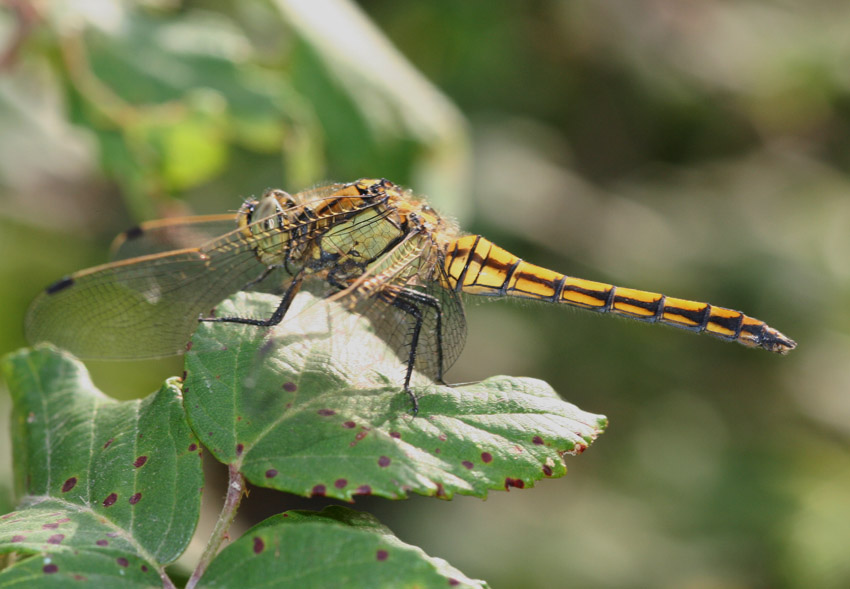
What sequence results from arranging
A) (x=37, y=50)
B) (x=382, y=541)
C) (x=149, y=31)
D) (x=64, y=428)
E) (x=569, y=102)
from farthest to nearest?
(x=569, y=102), (x=149, y=31), (x=37, y=50), (x=64, y=428), (x=382, y=541)

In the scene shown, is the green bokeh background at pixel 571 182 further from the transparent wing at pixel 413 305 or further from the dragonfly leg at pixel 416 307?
the dragonfly leg at pixel 416 307

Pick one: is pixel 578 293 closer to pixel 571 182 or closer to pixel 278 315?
pixel 278 315

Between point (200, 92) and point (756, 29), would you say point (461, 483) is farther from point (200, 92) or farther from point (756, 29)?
point (756, 29)

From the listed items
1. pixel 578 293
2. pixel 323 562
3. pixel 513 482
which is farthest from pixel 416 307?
pixel 323 562

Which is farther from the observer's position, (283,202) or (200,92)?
(200,92)

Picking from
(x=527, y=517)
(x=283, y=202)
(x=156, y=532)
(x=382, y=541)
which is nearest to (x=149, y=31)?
(x=283, y=202)

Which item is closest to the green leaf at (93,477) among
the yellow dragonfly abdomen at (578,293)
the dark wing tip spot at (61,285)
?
the dark wing tip spot at (61,285)
